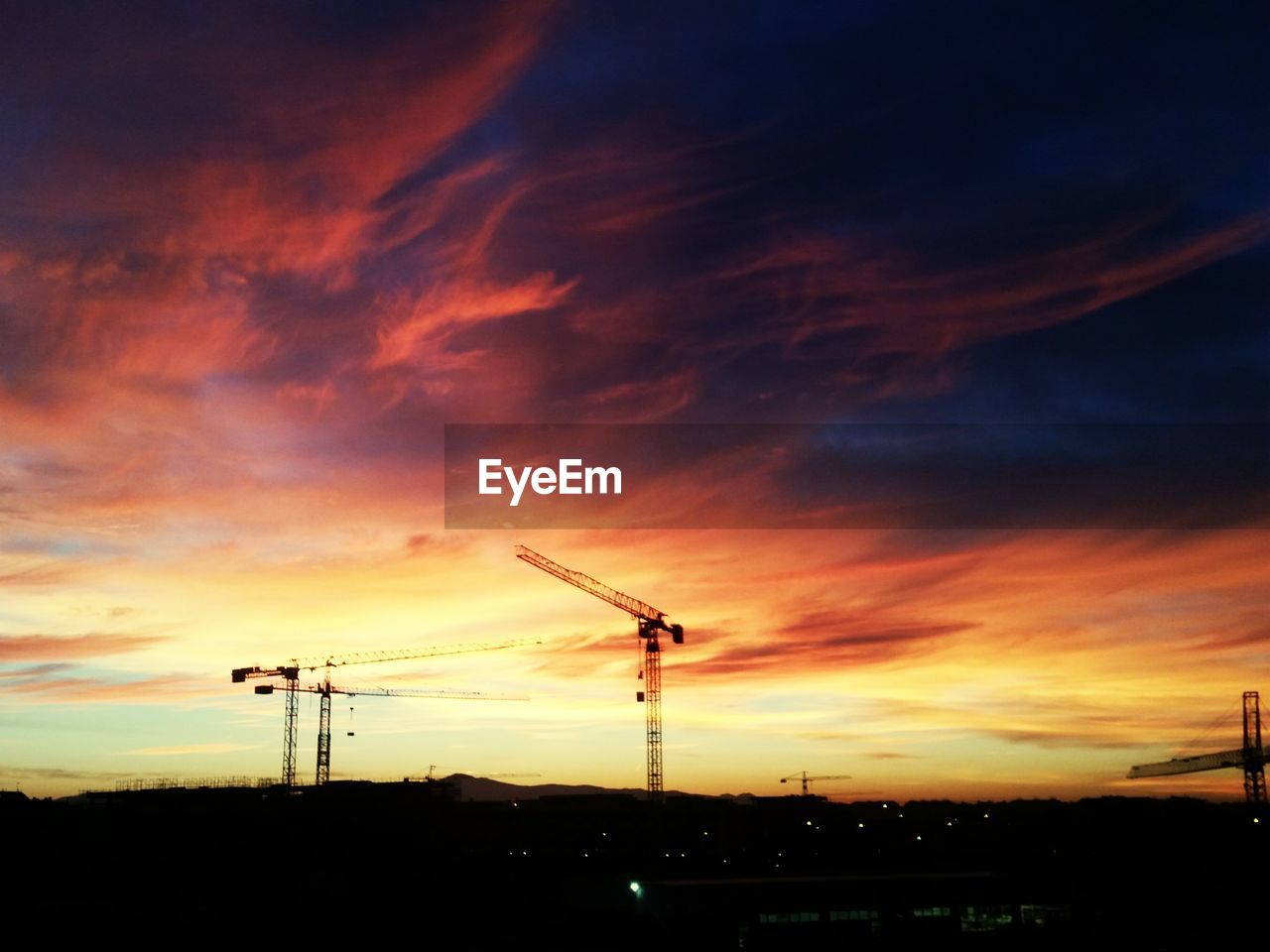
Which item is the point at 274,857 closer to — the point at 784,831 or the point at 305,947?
the point at 305,947

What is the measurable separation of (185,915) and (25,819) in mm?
67377

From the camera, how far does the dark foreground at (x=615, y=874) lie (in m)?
60.3

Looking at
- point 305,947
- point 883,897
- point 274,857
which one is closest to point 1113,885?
point 883,897

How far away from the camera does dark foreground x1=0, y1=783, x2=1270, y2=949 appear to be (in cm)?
6028

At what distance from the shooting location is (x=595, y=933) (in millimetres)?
58562

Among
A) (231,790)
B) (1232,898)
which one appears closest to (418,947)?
(1232,898)

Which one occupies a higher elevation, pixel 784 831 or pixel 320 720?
pixel 320 720

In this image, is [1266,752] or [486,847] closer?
[486,847]

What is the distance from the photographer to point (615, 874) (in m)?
102

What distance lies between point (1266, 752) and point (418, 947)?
607 ft

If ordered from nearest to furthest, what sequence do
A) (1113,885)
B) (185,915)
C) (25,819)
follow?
(185,915) < (1113,885) < (25,819)

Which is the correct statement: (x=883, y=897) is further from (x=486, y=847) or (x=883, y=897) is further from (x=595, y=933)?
(x=486, y=847)

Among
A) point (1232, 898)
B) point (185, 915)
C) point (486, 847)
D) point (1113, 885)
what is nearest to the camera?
point (185, 915)

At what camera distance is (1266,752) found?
191 meters
